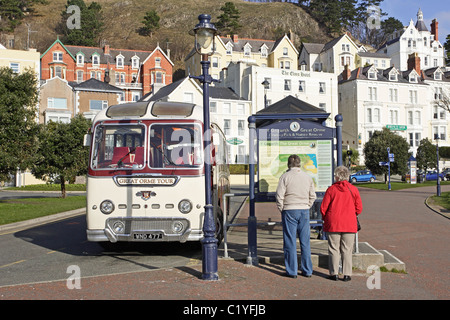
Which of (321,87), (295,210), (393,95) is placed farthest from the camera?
(393,95)

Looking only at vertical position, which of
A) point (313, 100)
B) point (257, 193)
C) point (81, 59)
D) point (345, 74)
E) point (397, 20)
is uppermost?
point (397, 20)

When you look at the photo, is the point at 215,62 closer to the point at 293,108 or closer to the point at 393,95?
the point at 393,95

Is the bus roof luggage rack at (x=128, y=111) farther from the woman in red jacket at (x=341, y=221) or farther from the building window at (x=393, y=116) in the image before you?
the building window at (x=393, y=116)

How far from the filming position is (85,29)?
101750 millimetres

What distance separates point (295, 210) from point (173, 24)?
121m

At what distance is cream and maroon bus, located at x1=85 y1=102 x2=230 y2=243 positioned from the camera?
8820 millimetres

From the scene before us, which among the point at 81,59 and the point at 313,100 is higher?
the point at 81,59

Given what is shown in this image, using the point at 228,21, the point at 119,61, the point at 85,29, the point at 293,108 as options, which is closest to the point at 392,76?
the point at 228,21

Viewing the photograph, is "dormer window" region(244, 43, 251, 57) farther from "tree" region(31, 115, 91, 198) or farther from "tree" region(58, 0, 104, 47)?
"tree" region(31, 115, 91, 198)

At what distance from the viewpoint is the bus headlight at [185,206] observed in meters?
8.84

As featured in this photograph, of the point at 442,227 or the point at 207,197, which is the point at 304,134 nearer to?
the point at 207,197
